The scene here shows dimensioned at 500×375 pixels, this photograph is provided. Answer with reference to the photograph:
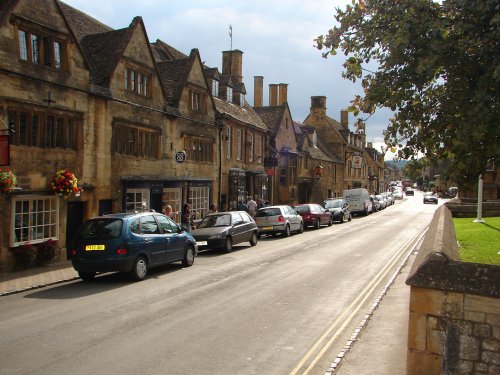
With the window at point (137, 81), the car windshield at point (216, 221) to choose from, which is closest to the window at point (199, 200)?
the car windshield at point (216, 221)

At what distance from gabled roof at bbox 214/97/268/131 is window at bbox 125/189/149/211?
29.6 feet

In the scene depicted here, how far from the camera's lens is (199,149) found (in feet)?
86.7

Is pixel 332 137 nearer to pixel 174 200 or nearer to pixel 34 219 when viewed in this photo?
pixel 174 200

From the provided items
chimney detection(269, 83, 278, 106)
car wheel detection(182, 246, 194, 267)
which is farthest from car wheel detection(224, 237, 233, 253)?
chimney detection(269, 83, 278, 106)

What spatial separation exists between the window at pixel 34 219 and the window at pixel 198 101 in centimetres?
1126

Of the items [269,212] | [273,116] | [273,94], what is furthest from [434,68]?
[273,94]

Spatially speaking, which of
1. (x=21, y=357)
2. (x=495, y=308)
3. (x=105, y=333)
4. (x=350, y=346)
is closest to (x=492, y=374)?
(x=495, y=308)

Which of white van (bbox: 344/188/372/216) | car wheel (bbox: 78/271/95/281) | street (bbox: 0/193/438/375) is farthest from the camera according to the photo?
white van (bbox: 344/188/372/216)

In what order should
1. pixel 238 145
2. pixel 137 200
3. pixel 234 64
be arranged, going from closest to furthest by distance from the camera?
1. pixel 137 200
2. pixel 238 145
3. pixel 234 64

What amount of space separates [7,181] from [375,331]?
35.1 feet

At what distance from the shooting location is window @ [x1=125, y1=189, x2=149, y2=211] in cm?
2036

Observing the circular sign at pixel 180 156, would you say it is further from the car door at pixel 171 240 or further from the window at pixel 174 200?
the car door at pixel 171 240

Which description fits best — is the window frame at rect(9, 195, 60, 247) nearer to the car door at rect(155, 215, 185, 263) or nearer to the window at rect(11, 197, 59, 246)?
the window at rect(11, 197, 59, 246)

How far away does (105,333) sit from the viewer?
309 inches
